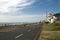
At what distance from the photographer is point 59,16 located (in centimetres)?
13988

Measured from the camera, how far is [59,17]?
451 feet

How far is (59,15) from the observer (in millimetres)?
142750

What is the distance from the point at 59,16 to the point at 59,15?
3.11m

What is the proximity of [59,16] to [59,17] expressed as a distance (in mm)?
2614

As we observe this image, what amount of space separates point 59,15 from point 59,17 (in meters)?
5.72
